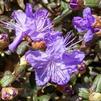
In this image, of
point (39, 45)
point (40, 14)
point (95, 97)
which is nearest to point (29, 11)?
point (40, 14)

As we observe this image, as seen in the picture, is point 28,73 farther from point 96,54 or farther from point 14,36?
point 96,54

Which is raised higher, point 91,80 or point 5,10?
point 5,10

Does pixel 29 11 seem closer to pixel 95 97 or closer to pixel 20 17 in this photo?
pixel 20 17

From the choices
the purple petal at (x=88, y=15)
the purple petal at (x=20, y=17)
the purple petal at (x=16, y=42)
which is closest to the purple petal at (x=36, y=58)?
the purple petal at (x=16, y=42)

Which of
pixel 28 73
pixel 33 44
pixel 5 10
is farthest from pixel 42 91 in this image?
pixel 5 10

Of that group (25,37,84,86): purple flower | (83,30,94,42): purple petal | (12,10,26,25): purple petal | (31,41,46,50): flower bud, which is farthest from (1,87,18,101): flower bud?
(83,30,94,42): purple petal

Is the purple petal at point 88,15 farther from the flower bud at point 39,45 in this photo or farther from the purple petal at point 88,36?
the flower bud at point 39,45
